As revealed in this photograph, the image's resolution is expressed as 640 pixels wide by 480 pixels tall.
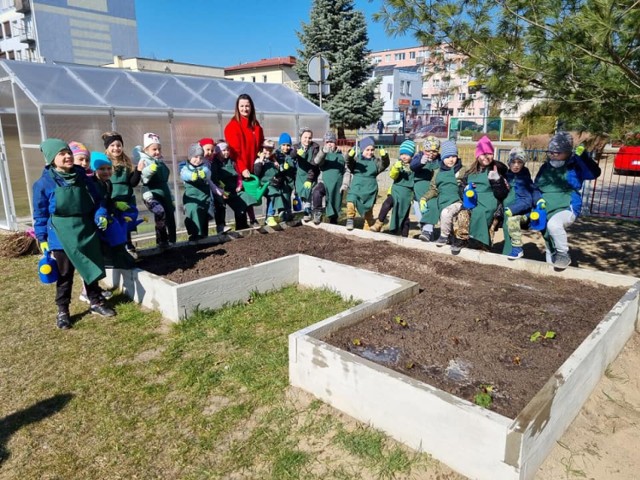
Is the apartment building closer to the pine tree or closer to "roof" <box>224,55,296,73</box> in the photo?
"roof" <box>224,55,296,73</box>

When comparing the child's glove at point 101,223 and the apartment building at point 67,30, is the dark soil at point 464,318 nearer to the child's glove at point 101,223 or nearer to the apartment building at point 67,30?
the child's glove at point 101,223

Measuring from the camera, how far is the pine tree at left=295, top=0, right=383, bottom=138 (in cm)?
2255

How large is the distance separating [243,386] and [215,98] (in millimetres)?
7421

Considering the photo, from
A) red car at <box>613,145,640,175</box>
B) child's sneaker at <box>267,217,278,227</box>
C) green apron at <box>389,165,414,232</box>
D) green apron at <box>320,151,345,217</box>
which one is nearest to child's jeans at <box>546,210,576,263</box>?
green apron at <box>389,165,414,232</box>

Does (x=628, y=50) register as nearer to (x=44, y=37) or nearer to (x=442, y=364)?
(x=442, y=364)

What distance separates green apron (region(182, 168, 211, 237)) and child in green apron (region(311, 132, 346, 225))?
5.77ft

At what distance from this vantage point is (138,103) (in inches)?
317

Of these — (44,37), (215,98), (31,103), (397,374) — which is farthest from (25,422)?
(44,37)

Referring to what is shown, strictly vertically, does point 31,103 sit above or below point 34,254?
above

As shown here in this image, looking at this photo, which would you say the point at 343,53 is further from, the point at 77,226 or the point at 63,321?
the point at 63,321

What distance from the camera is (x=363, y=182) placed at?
22.9ft

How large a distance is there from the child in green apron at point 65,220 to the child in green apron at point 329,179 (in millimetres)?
3556

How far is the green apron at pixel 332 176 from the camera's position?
7199 millimetres

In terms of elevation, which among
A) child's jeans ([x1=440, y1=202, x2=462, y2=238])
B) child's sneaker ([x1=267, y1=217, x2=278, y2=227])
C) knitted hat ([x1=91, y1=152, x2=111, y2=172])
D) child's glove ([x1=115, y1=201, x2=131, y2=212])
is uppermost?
knitted hat ([x1=91, y1=152, x2=111, y2=172])
